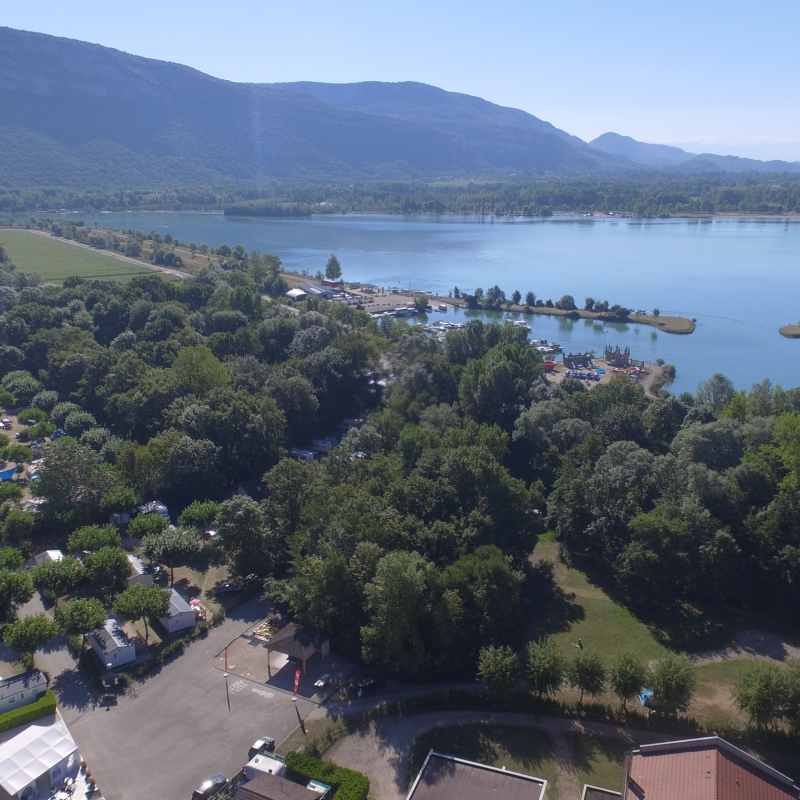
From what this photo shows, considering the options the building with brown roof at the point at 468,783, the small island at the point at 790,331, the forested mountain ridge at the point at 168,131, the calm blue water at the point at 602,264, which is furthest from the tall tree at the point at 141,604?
the forested mountain ridge at the point at 168,131

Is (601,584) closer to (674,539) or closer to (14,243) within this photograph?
(674,539)

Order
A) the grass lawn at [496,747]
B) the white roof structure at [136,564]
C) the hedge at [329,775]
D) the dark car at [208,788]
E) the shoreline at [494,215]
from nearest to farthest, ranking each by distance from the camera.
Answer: the hedge at [329,775], the dark car at [208,788], the grass lawn at [496,747], the white roof structure at [136,564], the shoreline at [494,215]

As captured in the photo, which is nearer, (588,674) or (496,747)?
(496,747)

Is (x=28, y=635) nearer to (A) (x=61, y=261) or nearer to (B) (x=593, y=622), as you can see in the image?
(B) (x=593, y=622)

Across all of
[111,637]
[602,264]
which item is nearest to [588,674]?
[111,637]

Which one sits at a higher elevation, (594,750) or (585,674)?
(585,674)

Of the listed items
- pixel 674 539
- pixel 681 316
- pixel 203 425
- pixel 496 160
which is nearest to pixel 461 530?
pixel 674 539

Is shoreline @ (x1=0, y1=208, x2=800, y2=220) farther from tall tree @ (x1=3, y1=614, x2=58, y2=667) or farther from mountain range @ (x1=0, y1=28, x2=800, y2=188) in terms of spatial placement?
tall tree @ (x1=3, y1=614, x2=58, y2=667)

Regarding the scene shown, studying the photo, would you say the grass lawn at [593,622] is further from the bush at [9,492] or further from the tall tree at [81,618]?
the bush at [9,492]
